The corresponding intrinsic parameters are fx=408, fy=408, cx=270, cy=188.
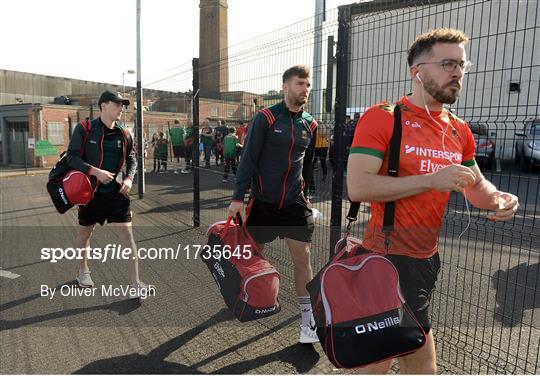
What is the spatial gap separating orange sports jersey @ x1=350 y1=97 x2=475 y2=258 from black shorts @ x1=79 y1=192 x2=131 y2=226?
3009 mm

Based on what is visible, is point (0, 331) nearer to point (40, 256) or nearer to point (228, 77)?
point (40, 256)

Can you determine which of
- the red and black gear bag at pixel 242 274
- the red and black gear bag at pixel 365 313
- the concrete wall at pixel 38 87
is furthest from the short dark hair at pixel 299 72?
the concrete wall at pixel 38 87

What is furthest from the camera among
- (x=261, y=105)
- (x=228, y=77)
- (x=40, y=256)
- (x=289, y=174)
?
(x=228, y=77)

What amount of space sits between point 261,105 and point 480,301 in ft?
11.0

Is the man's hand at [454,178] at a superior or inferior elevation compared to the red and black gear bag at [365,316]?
superior

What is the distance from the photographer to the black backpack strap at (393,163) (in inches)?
78.1

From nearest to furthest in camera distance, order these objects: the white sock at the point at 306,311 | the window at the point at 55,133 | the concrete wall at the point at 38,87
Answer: the white sock at the point at 306,311 → the window at the point at 55,133 → the concrete wall at the point at 38,87

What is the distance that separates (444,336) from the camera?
357 cm

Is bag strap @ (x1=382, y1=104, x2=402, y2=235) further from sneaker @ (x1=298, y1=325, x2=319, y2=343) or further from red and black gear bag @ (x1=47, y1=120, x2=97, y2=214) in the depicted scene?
red and black gear bag @ (x1=47, y1=120, x2=97, y2=214)

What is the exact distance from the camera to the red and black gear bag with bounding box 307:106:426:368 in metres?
1.79

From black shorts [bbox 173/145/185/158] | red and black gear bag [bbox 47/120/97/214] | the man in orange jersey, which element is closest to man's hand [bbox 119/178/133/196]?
red and black gear bag [bbox 47/120/97/214]

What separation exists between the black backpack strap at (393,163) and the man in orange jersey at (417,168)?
24 mm

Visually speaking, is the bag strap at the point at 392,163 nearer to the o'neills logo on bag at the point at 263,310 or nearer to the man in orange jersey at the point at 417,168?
the man in orange jersey at the point at 417,168

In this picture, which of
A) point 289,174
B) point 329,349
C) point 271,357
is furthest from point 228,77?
point 329,349
